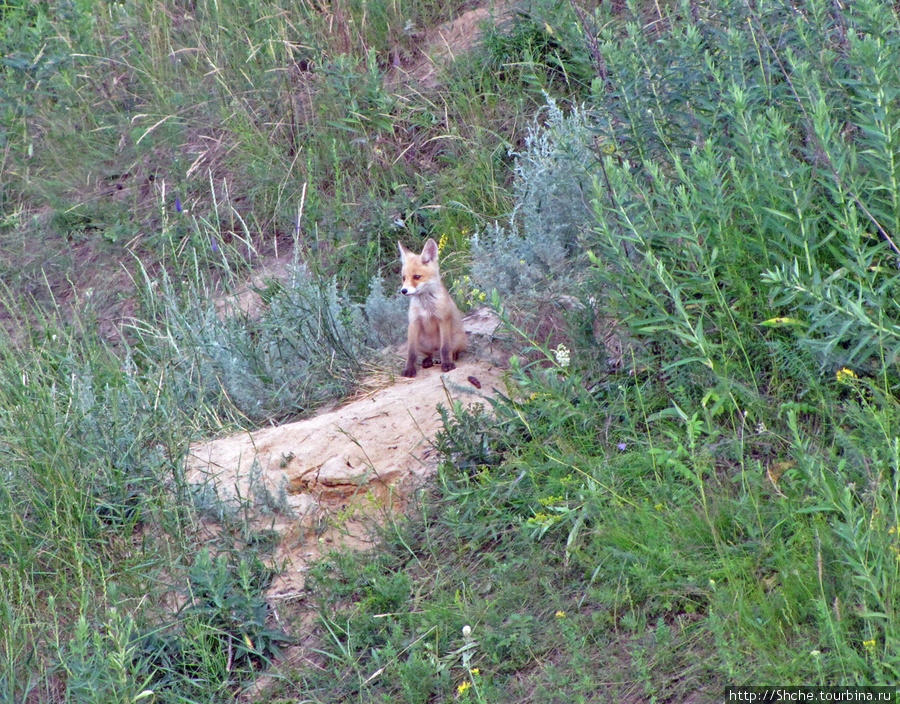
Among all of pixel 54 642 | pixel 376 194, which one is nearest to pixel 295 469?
pixel 54 642

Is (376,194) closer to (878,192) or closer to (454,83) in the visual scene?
(454,83)

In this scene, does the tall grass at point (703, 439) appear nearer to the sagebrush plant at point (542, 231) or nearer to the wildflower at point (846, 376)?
the wildflower at point (846, 376)

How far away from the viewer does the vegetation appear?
119 inches

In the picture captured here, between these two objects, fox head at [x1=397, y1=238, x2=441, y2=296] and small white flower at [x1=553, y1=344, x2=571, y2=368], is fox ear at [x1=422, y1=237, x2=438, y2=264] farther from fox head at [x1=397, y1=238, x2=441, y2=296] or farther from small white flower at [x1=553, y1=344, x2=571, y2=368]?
small white flower at [x1=553, y1=344, x2=571, y2=368]

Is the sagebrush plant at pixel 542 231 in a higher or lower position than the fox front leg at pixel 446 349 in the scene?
higher

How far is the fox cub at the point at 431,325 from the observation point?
17.9ft

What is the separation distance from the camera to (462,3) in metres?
8.45

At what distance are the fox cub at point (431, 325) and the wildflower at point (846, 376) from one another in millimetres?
2505

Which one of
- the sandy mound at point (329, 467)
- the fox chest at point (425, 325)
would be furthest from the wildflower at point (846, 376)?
the fox chest at point (425, 325)

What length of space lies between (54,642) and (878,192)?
370 centimetres

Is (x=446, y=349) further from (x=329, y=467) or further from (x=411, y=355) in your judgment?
Answer: (x=329, y=467)

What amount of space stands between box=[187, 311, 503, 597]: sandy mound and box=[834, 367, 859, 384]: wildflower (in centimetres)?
153

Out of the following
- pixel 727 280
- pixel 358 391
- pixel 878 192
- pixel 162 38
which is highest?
pixel 162 38

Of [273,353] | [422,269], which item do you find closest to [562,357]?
[422,269]
